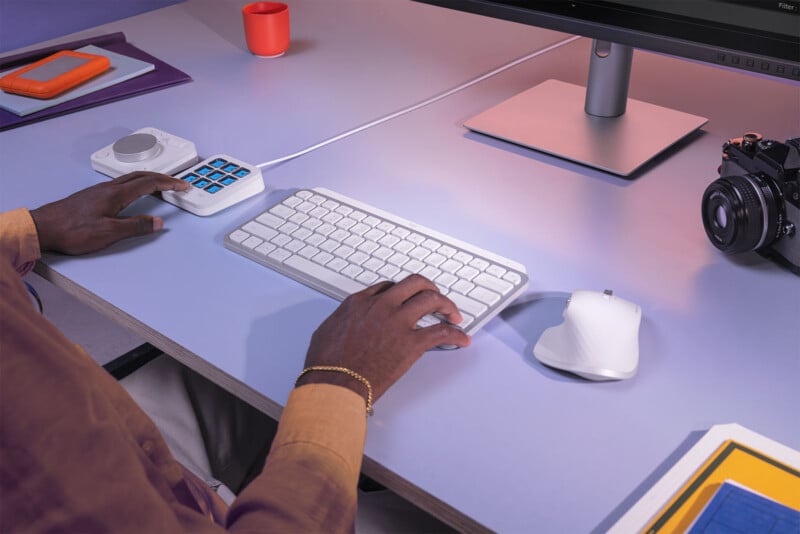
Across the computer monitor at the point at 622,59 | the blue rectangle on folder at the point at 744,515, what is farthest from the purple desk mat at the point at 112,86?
the blue rectangle on folder at the point at 744,515

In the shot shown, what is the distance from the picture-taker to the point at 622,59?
102 centimetres

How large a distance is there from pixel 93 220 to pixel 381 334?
15.1 inches

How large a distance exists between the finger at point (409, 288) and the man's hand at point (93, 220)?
33 cm

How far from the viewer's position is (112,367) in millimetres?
975

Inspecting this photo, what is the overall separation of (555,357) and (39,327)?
0.41 metres

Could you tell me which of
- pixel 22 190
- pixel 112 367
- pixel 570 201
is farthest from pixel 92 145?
pixel 570 201

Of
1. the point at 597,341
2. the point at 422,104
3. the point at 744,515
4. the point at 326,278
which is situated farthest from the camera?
the point at 422,104

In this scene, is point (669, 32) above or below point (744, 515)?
above

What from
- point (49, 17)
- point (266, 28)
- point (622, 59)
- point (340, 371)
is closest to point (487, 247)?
point (340, 371)

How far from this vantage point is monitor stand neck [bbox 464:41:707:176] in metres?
0.98

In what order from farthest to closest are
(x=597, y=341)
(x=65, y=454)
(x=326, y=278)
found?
1. (x=326, y=278)
2. (x=597, y=341)
3. (x=65, y=454)

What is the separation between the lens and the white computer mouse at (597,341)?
655 millimetres

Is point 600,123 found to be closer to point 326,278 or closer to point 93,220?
point 326,278

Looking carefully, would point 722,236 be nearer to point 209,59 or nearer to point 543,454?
point 543,454
